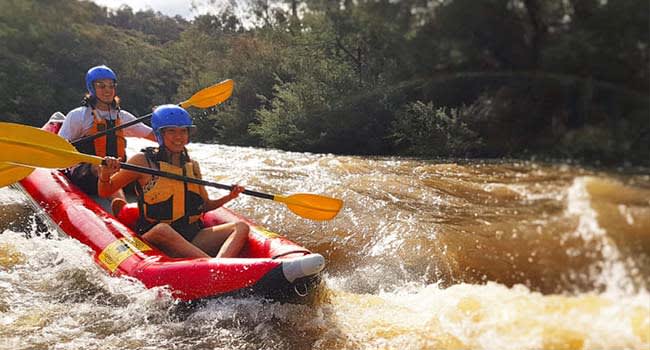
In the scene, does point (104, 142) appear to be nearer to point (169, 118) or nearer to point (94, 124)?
point (94, 124)

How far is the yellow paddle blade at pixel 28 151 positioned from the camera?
3633 mm

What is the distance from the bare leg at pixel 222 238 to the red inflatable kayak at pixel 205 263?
8 centimetres

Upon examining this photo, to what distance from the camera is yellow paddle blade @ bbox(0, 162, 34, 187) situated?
379cm

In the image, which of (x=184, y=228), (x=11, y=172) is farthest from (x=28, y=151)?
(x=184, y=228)

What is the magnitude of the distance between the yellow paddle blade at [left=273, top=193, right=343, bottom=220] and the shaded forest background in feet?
3.29

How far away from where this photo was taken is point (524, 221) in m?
1.88

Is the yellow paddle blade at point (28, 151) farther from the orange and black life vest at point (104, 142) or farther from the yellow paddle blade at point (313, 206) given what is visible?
the yellow paddle blade at point (313, 206)

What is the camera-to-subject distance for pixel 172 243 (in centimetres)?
324

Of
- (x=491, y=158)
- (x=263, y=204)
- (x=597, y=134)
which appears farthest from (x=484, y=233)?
(x=263, y=204)

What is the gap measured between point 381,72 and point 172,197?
5061 mm

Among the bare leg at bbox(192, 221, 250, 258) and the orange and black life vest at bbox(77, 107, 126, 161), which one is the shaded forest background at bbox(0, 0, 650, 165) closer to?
the bare leg at bbox(192, 221, 250, 258)

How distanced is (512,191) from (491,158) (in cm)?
80

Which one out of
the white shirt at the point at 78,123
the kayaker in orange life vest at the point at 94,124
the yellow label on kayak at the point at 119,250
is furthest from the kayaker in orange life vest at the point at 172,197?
the white shirt at the point at 78,123

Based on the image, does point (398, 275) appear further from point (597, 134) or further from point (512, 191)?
point (597, 134)
